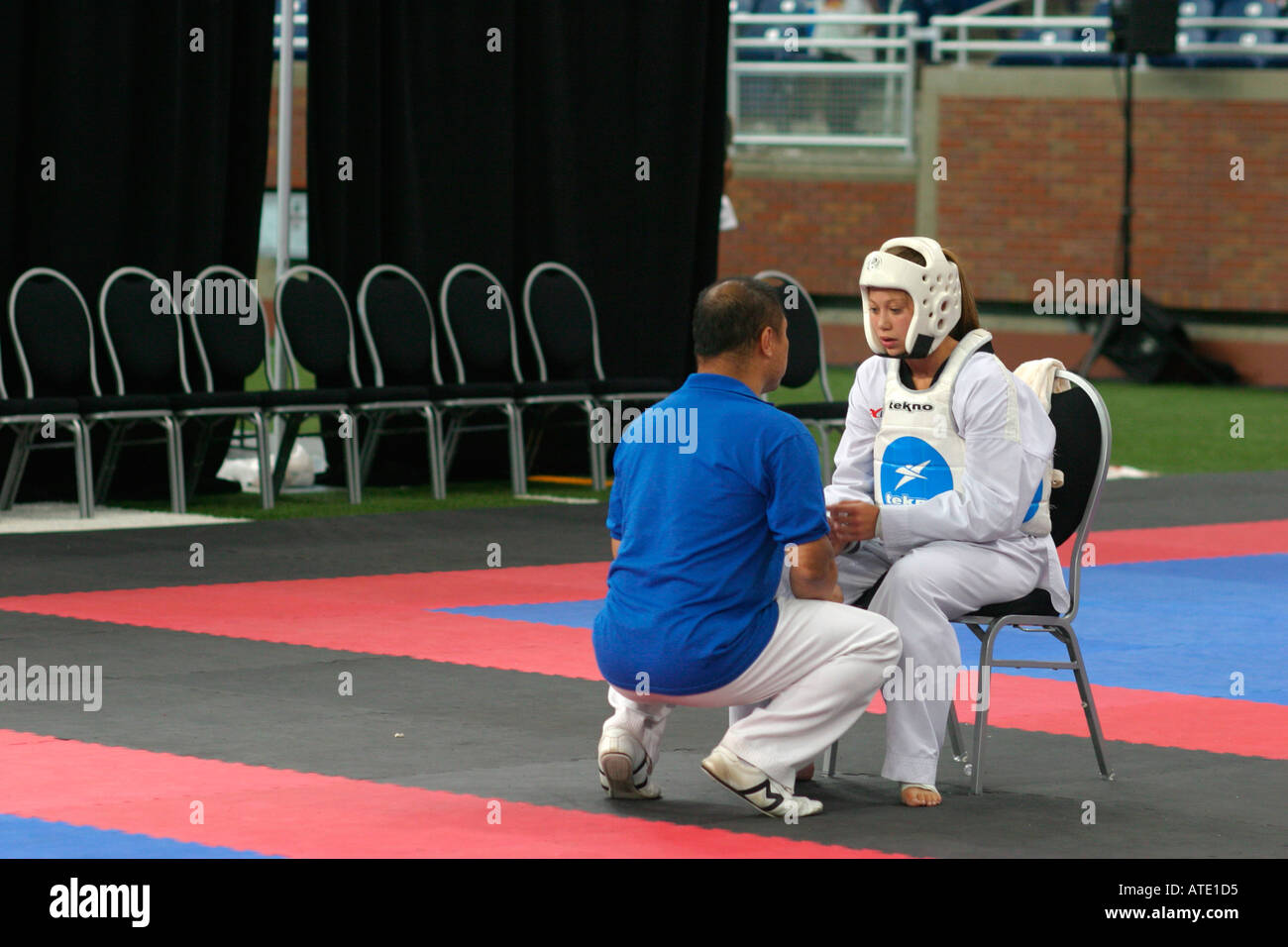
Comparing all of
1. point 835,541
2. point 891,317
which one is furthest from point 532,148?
point 835,541

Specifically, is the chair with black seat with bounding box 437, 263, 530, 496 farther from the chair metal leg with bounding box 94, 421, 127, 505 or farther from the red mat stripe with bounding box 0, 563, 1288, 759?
the red mat stripe with bounding box 0, 563, 1288, 759

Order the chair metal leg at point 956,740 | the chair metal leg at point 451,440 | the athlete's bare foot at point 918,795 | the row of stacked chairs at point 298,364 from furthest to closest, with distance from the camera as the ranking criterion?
the chair metal leg at point 451,440 < the row of stacked chairs at point 298,364 < the chair metal leg at point 956,740 < the athlete's bare foot at point 918,795

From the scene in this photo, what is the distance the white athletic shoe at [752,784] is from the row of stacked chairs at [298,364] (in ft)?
20.9

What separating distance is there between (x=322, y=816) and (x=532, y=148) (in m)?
8.96

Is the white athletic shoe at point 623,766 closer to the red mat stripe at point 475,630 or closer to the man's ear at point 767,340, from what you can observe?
the man's ear at point 767,340

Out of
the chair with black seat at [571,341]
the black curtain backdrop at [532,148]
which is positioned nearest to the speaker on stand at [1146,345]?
the black curtain backdrop at [532,148]

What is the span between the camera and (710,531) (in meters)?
5.14

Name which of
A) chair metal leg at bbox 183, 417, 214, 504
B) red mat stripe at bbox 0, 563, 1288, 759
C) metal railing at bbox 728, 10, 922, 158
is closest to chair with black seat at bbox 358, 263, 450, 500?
chair metal leg at bbox 183, 417, 214, 504

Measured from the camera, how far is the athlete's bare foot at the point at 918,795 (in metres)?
5.39

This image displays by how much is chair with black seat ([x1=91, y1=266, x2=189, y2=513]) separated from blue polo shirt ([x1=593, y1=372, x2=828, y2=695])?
651cm
